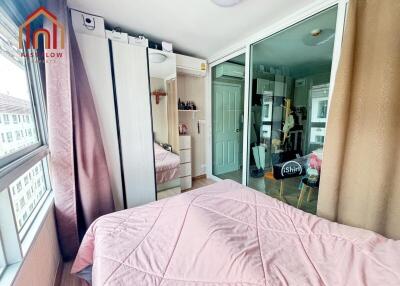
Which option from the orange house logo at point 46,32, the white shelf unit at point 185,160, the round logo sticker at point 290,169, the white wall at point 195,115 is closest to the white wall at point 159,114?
the white shelf unit at point 185,160

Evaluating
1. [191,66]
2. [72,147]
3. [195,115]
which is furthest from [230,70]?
[72,147]

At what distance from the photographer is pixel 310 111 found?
2.09 meters

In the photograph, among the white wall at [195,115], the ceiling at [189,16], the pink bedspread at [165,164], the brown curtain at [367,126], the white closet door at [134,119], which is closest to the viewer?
the brown curtain at [367,126]

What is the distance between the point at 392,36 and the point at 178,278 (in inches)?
77.9

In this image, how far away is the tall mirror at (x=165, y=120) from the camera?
2363 mm

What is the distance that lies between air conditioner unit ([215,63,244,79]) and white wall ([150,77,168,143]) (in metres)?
1.16

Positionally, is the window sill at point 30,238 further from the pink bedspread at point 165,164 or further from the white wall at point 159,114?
the white wall at point 159,114

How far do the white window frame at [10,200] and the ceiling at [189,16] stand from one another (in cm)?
89

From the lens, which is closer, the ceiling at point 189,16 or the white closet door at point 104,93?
the ceiling at point 189,16

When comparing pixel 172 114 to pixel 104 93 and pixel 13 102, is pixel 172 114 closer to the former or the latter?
pixel 104 93

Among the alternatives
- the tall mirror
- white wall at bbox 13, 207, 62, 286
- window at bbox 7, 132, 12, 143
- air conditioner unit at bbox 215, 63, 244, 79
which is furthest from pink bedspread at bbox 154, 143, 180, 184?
air conditioner unit at bbox 215, 63, 244, 79

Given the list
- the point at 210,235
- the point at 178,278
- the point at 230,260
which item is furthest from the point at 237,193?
the point at 178,278

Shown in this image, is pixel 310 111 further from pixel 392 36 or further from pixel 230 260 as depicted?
pixel 230 260

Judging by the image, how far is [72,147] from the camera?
1.56 metres
